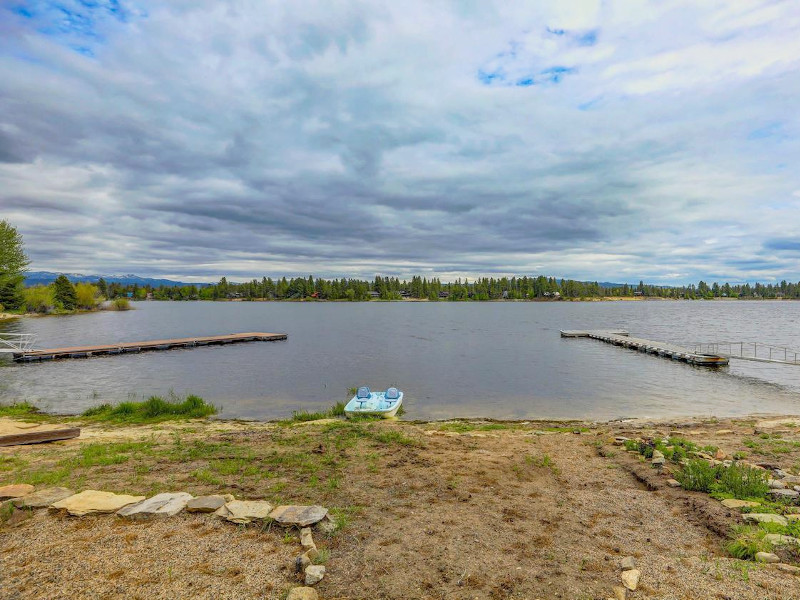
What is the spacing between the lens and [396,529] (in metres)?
7.95

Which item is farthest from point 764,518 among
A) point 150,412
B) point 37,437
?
point 150,412

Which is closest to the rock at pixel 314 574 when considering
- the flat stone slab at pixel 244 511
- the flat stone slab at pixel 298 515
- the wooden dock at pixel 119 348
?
the flat stone slab at pixel 298 515

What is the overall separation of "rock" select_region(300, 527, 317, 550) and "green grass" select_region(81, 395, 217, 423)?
674 inches

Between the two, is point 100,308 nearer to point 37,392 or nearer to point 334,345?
point 334,345

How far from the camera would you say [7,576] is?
6105mm

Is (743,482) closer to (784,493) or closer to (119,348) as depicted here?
(784,493)

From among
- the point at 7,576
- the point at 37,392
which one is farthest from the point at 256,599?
the point at 37,392

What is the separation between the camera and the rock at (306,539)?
23.1 feet

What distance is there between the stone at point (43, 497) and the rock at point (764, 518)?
1351cm

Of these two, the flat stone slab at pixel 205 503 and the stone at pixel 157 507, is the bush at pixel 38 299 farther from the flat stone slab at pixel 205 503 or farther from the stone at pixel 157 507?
the flat stone slab at pixel 205 503

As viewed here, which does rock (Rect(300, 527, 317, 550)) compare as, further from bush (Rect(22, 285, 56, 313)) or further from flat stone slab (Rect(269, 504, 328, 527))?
bush (Rect(22, 285, 56, 313))

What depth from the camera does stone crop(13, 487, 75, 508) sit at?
8.30 metres

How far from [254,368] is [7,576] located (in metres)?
35.9

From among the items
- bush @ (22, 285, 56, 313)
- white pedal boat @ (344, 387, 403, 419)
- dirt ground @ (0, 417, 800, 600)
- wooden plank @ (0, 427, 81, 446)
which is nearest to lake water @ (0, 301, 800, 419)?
white pedal boat @ (344, 387, 403, 419)
